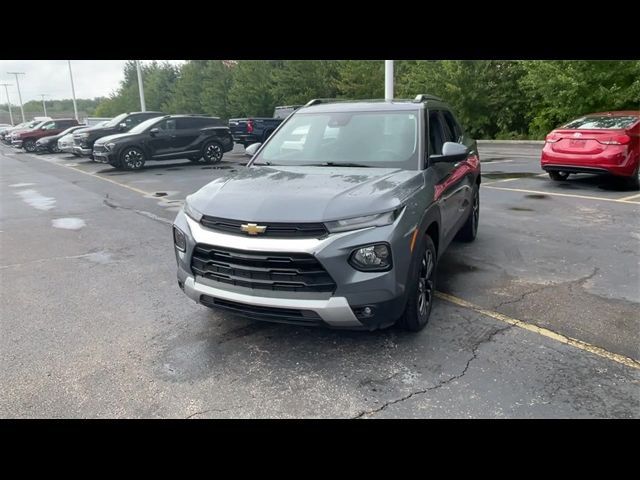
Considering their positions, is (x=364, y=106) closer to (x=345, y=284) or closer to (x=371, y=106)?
(x=371, y=106)

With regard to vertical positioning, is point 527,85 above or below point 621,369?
above

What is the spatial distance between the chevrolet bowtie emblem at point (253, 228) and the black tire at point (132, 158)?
1438 centimetres

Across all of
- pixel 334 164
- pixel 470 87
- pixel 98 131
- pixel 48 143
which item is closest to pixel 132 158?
pixel 98 131

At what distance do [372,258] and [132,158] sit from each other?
14920 mm

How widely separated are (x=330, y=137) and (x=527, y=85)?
17.5 meters

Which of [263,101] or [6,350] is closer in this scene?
[6,350]

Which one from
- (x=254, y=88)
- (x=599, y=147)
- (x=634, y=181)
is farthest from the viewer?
(x=254, y=88)

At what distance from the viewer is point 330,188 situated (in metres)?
3.58

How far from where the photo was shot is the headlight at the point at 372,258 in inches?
125

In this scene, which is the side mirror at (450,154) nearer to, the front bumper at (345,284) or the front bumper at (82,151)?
the front bumper at (345,284)

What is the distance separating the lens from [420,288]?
3.76 meters
